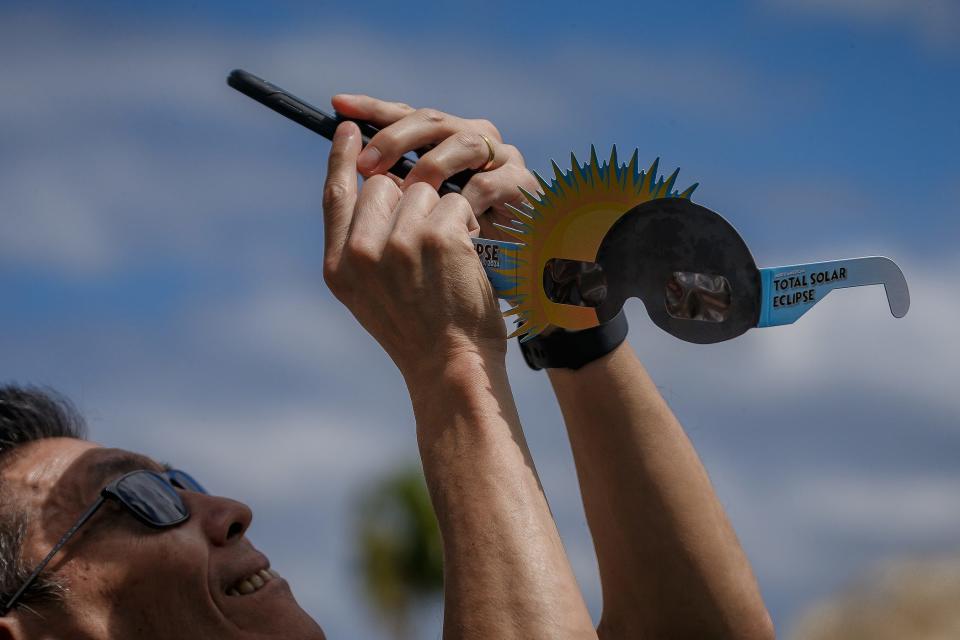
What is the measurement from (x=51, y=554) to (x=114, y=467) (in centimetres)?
32

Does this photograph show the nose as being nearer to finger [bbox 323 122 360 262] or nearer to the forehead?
the forehead

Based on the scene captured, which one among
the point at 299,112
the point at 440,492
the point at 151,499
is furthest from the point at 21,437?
the point at 440,492

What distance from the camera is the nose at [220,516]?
11.1 feet

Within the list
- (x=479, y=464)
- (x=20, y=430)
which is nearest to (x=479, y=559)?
(x=479, y=464)

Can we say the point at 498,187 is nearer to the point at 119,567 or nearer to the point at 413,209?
the point at 413,209

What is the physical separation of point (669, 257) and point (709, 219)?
12 cm

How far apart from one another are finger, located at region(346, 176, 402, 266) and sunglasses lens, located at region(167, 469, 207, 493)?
4.33ft

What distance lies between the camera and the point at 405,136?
2.92 metres

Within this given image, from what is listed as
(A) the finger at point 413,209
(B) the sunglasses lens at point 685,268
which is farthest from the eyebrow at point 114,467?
(B) the sunglasses lens at point 685,268

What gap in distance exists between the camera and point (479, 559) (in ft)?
7.71

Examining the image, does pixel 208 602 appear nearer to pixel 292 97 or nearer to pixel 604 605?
pixel 604 605

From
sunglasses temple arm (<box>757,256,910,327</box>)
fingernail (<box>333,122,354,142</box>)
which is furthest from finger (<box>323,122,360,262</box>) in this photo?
sunglasses temple arm (<box>757,256,910,327</box>)

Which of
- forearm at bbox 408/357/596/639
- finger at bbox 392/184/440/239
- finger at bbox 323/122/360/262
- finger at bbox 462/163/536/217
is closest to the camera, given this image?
forearm at bbox 408/357/596/639

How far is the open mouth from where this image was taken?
334 centimetres
